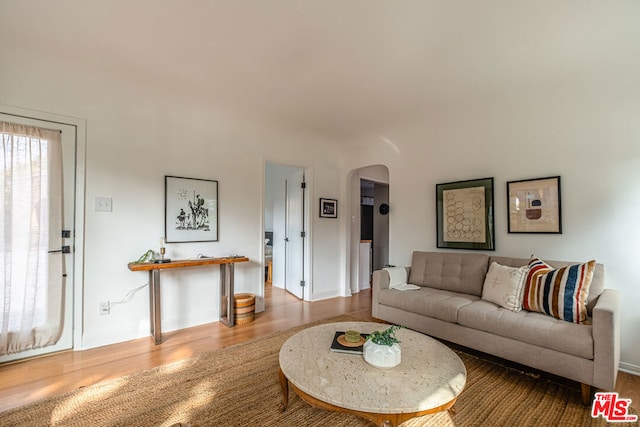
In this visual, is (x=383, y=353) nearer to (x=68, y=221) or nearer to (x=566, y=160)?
(x=566, y=160)

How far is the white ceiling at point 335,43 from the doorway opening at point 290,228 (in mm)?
1726

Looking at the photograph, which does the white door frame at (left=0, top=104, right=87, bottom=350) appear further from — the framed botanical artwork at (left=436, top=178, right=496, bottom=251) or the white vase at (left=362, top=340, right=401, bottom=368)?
the framed botanical artwork at (left=436, top=178, right=496, bottom=251)

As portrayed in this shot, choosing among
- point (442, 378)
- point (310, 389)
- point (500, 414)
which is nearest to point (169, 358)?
point (310, 389)

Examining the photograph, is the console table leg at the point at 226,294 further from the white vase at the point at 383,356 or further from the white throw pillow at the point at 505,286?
the white throw pillow at the point at 505,286

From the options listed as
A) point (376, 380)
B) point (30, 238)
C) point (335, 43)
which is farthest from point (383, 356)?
point (30, 238)

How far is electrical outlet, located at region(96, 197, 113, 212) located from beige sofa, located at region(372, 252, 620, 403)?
2856mm

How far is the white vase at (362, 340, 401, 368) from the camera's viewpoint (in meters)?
1.57

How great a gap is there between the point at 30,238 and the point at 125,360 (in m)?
1.31

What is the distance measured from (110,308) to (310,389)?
2.49 metres

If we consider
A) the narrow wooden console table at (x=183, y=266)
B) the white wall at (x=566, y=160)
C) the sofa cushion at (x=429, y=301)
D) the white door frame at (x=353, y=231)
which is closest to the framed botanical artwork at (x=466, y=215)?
the white wall at (x=566, y=160)

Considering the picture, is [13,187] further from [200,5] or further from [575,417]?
[575,417]

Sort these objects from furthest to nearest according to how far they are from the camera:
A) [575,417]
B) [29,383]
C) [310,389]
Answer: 1. [29,383]
2. [575,417]
3. [310,389]

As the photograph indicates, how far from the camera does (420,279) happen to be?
3363 mm

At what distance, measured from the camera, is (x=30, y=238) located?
245 centimetres
